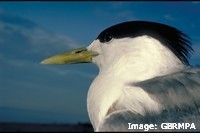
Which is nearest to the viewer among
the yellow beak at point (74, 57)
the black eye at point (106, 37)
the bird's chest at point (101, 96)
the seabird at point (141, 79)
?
the seabird at point (141, 79)

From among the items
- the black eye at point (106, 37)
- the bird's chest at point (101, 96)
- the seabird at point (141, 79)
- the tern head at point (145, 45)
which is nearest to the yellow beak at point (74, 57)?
the seabird at point (141, 79)

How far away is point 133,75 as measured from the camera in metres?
4.65

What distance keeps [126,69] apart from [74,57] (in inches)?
39.8

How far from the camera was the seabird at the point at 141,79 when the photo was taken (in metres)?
4.15

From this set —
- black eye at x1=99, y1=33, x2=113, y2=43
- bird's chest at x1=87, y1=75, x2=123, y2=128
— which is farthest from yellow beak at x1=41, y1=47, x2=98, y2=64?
bird's chest at x1=87, y1=75, x2=123, y2=128

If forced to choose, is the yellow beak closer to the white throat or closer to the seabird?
the seabird

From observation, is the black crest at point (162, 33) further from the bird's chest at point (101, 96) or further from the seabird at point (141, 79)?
the bird's chest at point (101, 96)

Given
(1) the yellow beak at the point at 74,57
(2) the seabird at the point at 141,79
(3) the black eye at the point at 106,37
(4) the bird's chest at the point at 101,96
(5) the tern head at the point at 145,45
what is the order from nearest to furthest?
(2) the seabird at the point at 141,79 → (4) the bird's chest at the point at 101,96 → (5) the tern head at the point at 145,45 → (3) the black eye at the point at 106,37 → (1) the yellow beak at the point at 74,57

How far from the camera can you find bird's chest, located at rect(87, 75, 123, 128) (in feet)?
14.6

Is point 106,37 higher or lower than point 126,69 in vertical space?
higher

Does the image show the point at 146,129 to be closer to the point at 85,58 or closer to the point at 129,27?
the point at 129,27

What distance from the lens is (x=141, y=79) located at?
15.1 ft

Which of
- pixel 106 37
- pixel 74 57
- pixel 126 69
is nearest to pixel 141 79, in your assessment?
pixel 126 69

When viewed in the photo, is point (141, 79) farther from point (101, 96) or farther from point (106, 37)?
point (106, 37)
